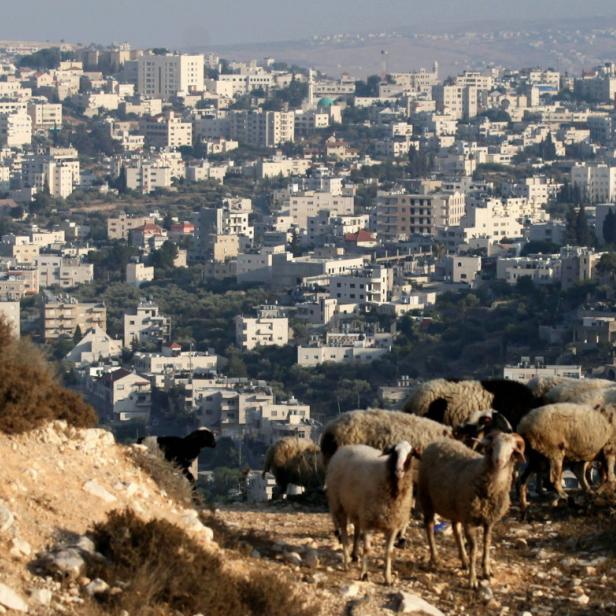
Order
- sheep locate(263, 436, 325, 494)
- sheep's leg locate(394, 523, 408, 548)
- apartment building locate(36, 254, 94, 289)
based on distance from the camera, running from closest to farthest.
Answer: sheep's leg locate(394, 523, 408, 548) < sheep locate(263, 436, 325, 494) < apartment building locate(36, 254, 94, 289)

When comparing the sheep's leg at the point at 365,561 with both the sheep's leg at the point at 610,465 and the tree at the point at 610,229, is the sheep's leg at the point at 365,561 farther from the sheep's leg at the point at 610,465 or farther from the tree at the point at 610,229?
the tree at the point at 610,229

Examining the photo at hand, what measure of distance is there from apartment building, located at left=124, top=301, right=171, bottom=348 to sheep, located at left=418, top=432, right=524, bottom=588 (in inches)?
1805

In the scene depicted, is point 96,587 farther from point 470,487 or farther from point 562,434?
point 562,434

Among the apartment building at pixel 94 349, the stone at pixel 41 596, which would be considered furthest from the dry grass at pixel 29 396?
the apartment building at pixel 94 349

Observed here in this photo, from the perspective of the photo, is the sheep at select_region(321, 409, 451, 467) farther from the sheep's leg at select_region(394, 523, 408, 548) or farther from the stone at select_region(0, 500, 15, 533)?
the stone at select_region(0, 500, 15, 533)

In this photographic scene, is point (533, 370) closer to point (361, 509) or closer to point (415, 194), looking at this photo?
point (361, 509)

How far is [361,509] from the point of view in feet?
28.1

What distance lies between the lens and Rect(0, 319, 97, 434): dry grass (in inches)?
326

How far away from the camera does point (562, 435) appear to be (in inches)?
400

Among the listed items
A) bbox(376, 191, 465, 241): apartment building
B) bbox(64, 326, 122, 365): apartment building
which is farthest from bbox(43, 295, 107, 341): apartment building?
bbox(376, 191, 465, 241): apartment building

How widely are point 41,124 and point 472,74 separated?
96.0 ft

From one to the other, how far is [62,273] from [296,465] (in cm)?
5773

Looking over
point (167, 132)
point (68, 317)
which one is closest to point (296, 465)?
point (68, 317)

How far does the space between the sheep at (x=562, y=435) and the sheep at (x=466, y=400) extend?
0.60m
